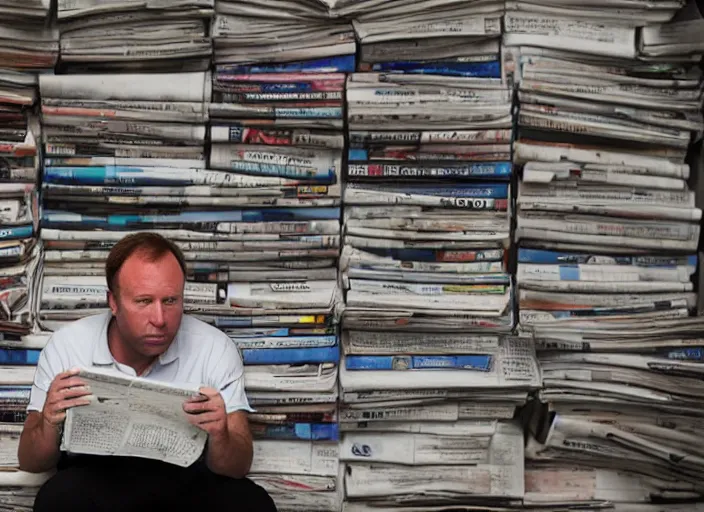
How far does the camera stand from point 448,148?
2.43 m

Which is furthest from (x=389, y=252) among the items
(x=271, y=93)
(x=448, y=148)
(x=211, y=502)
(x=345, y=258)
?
(x=211, y=502)

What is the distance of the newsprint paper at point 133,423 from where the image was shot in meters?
1.96

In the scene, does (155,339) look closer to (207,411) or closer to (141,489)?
(207,411)

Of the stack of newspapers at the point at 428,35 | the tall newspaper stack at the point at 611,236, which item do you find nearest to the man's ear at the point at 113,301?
the stack of newspapers at the point at 428,35

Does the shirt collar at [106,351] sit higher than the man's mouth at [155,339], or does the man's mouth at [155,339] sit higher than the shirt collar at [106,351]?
the man's mouth at [155,339]

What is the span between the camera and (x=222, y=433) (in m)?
2.04

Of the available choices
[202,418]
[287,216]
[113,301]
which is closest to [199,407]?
[202,418]

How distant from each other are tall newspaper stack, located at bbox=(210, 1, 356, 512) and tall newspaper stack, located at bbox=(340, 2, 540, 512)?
0.05m

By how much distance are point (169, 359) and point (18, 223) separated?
0.55m

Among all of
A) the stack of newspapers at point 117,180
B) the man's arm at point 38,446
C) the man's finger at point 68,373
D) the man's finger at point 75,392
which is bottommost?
the man's arm at point 38,446

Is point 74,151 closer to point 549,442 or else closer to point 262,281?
point 262,281

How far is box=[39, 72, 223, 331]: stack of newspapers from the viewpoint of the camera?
238 centimetres

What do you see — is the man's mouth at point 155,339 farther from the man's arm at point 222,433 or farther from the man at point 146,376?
the man's arm at point 222,433

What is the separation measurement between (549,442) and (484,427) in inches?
6.8
